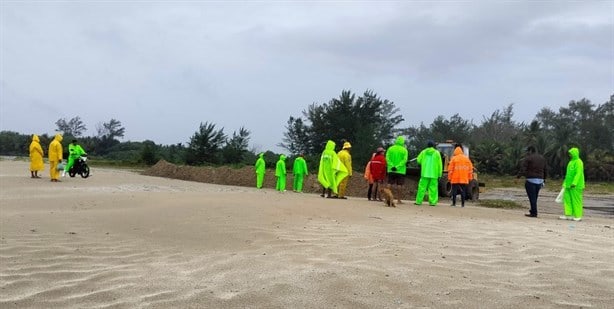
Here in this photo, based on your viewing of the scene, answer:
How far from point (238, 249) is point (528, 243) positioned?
375 centimetres

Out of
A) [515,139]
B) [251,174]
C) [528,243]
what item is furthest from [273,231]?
[515,139]

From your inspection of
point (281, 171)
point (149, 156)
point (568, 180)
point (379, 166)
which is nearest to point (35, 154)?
point (281, 171)

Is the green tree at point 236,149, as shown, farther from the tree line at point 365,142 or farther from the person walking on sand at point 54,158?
the person walking on sand at point 54,158

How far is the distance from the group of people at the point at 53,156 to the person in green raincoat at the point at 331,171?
9560 millimetres

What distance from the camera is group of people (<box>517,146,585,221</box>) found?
452 inches

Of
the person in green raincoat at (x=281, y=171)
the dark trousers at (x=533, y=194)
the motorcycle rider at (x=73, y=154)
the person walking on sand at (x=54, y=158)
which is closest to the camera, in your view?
the dark trousers at (x=533, y=194)

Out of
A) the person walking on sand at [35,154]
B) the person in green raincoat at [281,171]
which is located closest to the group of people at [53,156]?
the person walking on sand at [35,154]

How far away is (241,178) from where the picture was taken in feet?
99.2

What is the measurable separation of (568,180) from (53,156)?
15901 millimetres

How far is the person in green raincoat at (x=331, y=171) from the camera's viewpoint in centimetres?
1477

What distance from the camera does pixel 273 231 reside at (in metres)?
7.35

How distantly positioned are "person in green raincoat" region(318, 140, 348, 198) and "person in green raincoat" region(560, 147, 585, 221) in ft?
18.4

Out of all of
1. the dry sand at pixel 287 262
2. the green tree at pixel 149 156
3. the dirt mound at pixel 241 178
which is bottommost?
the dry sand at pixel 287 262

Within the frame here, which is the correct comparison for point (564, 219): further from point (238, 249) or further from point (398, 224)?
point (238, 249)
